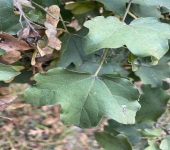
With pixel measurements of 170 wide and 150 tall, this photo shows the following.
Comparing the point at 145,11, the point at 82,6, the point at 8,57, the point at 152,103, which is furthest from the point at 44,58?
the point at 152,103

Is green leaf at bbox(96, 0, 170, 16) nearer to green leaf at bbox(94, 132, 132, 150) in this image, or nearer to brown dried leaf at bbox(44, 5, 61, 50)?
brown dried leaf at bbox(44, 5, 61, 50)

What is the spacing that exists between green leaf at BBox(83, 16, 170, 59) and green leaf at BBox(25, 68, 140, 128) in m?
0.11

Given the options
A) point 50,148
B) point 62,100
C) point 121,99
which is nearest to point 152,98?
point 121,99

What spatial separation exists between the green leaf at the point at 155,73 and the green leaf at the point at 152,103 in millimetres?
66

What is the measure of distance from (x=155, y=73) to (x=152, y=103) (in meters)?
0.14

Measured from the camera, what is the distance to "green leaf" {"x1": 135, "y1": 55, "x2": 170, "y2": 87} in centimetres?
64

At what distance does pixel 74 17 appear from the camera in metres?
0.65

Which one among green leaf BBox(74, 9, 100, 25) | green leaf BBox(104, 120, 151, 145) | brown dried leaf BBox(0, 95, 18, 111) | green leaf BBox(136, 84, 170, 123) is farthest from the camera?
green leaf BBox(104, 120, 151, 145)

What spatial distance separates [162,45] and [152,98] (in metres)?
0.38

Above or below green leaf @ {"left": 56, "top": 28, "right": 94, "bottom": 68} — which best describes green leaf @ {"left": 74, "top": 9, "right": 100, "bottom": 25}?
above

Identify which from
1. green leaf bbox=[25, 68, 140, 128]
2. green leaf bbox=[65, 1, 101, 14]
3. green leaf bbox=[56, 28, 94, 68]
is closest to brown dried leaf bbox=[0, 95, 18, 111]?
green leaf bbox=[25, 68, 140, 128]

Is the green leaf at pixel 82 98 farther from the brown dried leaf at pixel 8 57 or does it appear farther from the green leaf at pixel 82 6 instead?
the green leaf at pixel 82 6

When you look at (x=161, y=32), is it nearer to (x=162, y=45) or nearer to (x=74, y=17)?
(x=162, y=45)

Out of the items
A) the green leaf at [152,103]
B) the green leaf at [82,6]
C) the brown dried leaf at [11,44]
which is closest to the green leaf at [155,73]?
the green leaf at [152,103]
